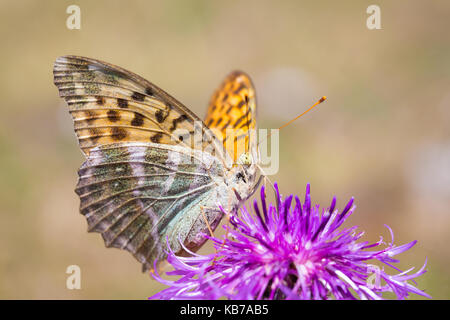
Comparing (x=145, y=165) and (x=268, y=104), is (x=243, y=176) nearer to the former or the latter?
(x=145, y=165)

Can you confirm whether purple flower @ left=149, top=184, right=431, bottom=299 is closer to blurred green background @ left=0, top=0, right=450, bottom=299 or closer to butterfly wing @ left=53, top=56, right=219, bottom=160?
butterfly wing @ left=53, top=56, right=219, bottom=160

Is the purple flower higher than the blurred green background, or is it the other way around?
the blurred green background

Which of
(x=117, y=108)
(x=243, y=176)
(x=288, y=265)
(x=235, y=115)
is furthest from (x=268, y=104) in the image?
(x=288, y=265)

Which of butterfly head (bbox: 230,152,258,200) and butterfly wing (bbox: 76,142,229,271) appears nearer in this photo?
butterfly wing (bbox: 76,142,229,271)

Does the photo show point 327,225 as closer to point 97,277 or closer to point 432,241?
point 432,241

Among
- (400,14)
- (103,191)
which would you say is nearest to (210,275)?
(103,191)

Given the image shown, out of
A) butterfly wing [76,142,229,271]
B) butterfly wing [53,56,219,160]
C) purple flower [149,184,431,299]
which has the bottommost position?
purple flower [149,184,431,299]

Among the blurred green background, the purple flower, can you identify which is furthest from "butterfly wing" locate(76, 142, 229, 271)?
the blurred green background
